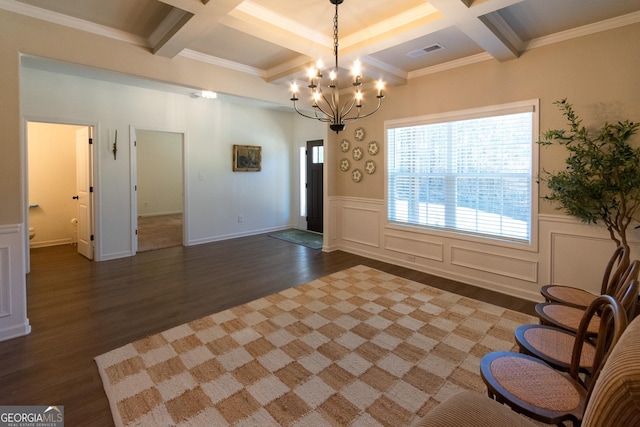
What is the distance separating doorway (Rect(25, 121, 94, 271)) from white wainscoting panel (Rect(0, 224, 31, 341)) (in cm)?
270

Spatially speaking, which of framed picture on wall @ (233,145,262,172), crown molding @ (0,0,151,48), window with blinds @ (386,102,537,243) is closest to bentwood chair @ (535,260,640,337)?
window with blinds @ (386,102,537,243)

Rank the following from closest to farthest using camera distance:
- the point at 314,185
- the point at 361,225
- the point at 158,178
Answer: the point at 361,225 → the point at 314,185 → the point at 158,178

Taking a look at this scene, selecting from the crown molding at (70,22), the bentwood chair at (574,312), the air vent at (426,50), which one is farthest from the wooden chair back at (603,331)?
the crown molding at (70,22)

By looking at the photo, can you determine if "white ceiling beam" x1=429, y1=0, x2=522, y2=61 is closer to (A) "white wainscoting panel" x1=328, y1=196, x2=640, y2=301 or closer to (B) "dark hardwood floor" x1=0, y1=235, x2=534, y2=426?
(A) "white wainscoting panel" x1=328, y1=196, x2=640, y2=301

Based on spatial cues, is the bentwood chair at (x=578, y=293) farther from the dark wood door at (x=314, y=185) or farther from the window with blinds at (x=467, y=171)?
the dark wood door at (x=314, y=185)

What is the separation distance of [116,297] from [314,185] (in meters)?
4.61

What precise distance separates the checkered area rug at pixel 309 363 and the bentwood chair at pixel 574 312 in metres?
0.60

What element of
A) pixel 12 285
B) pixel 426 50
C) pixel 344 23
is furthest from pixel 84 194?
pixel 426 50

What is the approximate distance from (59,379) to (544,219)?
454cm

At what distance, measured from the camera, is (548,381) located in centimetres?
142

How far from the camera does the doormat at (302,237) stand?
6.20 meters

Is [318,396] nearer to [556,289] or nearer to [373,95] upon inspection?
[556,289]

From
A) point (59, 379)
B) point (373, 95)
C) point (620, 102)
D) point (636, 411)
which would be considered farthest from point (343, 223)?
point (636, 411)

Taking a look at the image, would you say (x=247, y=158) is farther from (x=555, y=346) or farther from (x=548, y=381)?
(x=548, y=381)
